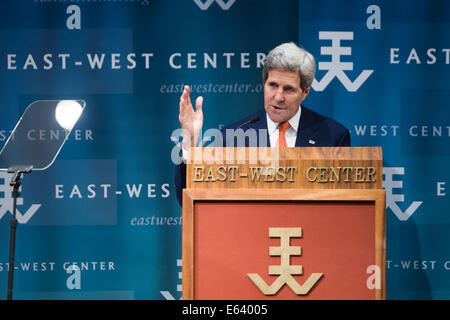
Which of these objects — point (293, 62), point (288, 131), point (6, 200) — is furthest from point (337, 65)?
point (6, 200)

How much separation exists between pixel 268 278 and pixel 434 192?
2034 millimetres

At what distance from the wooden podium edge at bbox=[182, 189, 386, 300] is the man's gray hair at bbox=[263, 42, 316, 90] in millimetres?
1128

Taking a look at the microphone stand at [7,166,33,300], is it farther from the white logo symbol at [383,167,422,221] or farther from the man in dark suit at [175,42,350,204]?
the white logo symbol at [383,167,422,221]

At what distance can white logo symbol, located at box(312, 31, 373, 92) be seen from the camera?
351 cm

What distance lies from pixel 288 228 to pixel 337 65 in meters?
1.90

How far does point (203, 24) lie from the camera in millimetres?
3555

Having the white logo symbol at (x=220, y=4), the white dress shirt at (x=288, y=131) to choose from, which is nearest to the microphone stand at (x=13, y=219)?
the white dress shirt at (x=288, y=131)

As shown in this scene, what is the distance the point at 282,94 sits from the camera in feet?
9.50

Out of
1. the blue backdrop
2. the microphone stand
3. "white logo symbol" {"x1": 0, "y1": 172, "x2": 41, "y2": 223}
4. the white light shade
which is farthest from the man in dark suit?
"white logo symbol" {"x1": 0, "y1": 172, "x2": 41, "y2": 223}
